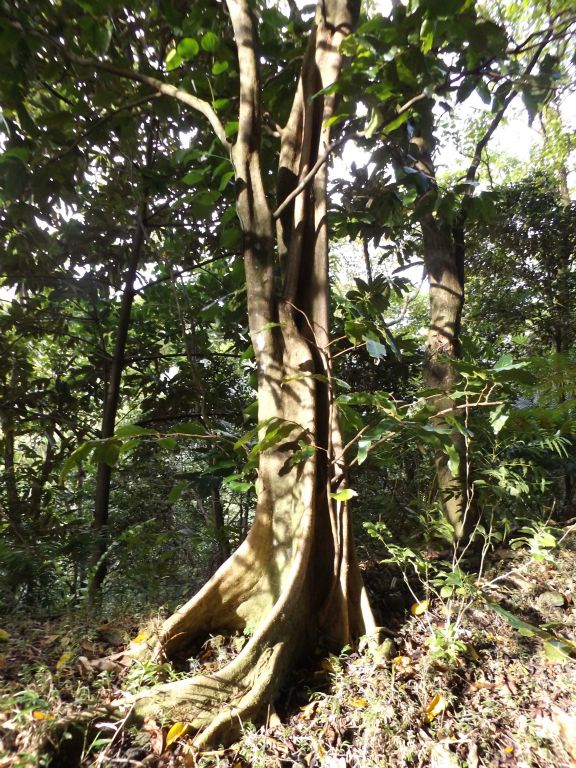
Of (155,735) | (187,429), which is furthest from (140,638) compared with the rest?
(187,429)

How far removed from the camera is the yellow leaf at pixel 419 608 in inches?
98.8

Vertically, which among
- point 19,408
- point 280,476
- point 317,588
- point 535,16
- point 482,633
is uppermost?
point 535,16

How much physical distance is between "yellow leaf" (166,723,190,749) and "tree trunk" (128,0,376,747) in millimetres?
142

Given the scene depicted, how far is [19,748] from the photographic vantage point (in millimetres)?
1456

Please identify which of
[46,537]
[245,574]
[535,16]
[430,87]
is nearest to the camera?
[430,87]

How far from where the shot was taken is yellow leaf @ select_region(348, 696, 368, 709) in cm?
191

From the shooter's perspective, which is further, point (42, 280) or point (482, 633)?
point (42, 280)

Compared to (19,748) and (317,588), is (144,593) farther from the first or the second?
(19,748)

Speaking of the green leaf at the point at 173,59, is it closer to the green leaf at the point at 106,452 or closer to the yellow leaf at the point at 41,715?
the green leaf at the point at 106,452

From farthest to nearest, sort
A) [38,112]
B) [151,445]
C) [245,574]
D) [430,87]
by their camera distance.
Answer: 1. [151,445]
2. [38,112]
3. [245,574]
4. [430,87]

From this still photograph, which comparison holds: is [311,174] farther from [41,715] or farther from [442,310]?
[41,715]

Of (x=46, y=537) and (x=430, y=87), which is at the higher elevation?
(x=430, y=87)

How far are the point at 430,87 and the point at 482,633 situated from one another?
2835 mm

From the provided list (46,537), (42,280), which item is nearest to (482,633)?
(46,537)
